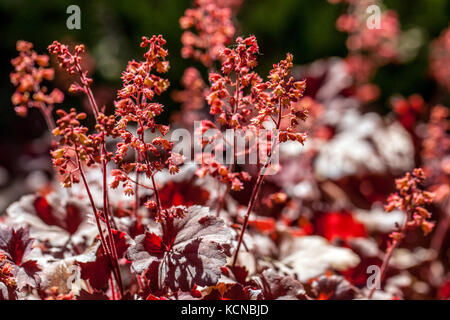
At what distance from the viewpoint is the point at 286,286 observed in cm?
93

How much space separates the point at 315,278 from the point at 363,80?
1.72 metres

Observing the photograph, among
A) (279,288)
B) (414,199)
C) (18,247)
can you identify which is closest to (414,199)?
(414,199)

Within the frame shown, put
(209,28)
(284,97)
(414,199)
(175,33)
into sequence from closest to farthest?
1. (284,97)
2. (414,199)
3. (209,28)
4. (175,33)

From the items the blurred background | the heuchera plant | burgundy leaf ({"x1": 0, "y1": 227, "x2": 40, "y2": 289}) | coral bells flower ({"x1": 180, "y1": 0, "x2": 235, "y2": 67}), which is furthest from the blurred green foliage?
burgundy leaf ({"x1": 0, "y1": 227, "x2": 40, "y2": 289})

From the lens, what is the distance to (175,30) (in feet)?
9.45

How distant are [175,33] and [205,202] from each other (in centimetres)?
199

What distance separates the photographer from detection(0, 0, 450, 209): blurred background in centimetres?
279

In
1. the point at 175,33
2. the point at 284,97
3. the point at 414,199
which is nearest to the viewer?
the point at 284,97

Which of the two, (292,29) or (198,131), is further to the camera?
(292,29)

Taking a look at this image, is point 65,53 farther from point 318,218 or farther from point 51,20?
point 51,20

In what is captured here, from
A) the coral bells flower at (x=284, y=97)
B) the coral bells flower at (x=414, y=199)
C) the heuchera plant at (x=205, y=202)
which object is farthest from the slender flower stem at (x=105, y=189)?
the coral bells flower at (x=414, y=199)

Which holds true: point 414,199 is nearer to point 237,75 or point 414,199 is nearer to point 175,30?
point 237,75

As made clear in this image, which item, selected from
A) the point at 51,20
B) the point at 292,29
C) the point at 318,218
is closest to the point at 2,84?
the point at 51,20

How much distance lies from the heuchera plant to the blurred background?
116cm
